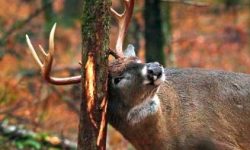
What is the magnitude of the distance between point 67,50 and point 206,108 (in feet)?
34.0

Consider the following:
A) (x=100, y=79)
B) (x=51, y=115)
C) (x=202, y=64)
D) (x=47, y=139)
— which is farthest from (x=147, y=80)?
(x=202, y=64)

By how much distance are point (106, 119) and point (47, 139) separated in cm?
290

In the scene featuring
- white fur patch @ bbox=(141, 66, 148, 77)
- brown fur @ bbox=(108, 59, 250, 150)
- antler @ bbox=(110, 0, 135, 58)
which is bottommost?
brown fur @ bbox=(108, 59, 250, 150)

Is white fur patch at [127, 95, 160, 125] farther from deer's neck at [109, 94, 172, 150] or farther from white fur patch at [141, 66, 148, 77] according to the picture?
white fur patch at [141, 66, 148, 77]

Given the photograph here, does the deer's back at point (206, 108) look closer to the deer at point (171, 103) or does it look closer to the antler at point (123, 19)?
the deer at point (171, 103)

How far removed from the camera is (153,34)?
10992 mm

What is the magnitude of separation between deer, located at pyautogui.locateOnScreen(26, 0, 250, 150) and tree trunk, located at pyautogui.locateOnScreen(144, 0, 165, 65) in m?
3.16

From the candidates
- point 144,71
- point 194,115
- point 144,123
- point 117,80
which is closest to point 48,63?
point 117,80

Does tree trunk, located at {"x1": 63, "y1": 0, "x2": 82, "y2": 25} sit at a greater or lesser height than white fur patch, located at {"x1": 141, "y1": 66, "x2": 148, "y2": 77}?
lesser

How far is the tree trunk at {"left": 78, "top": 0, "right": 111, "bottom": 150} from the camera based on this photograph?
647 cm

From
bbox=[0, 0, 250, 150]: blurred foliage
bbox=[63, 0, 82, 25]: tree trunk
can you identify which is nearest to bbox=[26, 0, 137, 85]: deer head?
bbox=[0, 0, 250, 150]: blurred foliage

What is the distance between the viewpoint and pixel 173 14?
17.5 metres

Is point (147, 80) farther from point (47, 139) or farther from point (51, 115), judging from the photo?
point (51, 115)

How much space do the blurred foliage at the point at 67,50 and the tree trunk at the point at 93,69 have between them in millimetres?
2758
